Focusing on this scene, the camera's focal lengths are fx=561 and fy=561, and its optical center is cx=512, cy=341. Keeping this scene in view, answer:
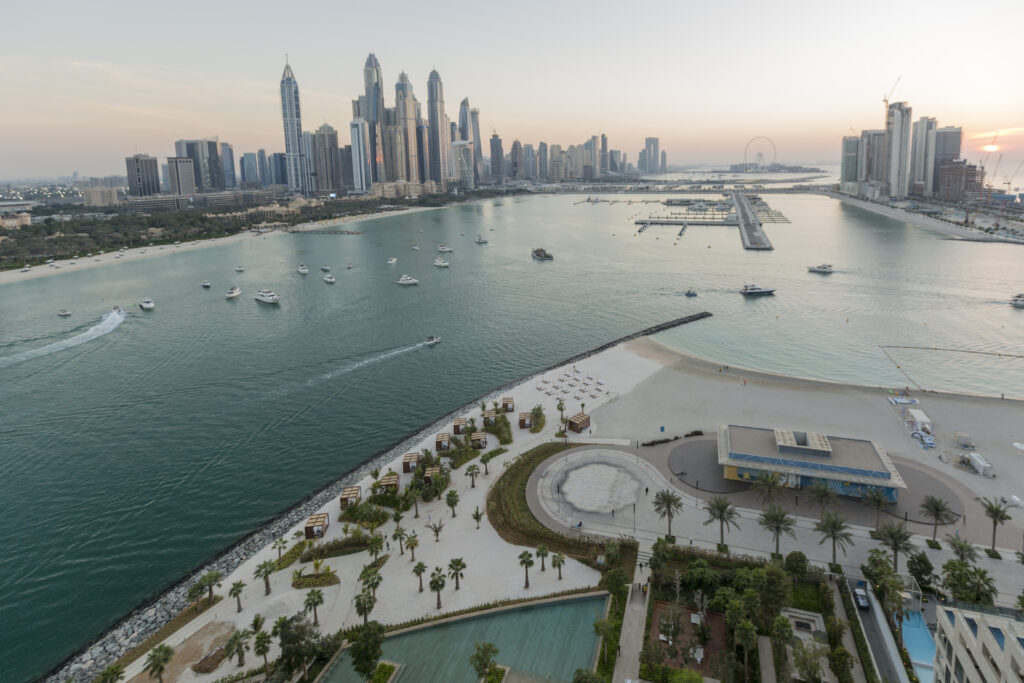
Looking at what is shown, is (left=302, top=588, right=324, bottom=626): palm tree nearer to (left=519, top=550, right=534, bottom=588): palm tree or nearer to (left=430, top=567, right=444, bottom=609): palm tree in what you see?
(left=430, top=567, right=444, bottom=609): palm tree

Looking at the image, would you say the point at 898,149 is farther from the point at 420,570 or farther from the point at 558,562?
the point at 420,570

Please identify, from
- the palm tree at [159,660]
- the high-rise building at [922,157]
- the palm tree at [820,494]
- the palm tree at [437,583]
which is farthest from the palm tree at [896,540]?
the high-rise building at [922,157]

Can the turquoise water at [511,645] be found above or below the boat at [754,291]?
below

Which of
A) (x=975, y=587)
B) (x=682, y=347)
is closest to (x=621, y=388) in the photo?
(x=682, y=347)

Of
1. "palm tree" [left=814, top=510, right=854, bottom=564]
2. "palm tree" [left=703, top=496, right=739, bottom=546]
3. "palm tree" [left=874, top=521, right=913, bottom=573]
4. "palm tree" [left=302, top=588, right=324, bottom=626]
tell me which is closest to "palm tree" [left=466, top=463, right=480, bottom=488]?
"palm tree" [left=302, top=588, right=324, bottom=626]

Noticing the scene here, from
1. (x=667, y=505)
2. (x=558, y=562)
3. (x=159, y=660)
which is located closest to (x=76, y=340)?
(x=159, y=660)

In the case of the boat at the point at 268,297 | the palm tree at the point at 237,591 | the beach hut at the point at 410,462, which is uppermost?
the boat at the point at 268,297

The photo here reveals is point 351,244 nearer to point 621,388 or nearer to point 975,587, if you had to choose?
point 621,388

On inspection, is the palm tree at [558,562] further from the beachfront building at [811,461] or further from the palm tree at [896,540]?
the palm tree at [896,540]
